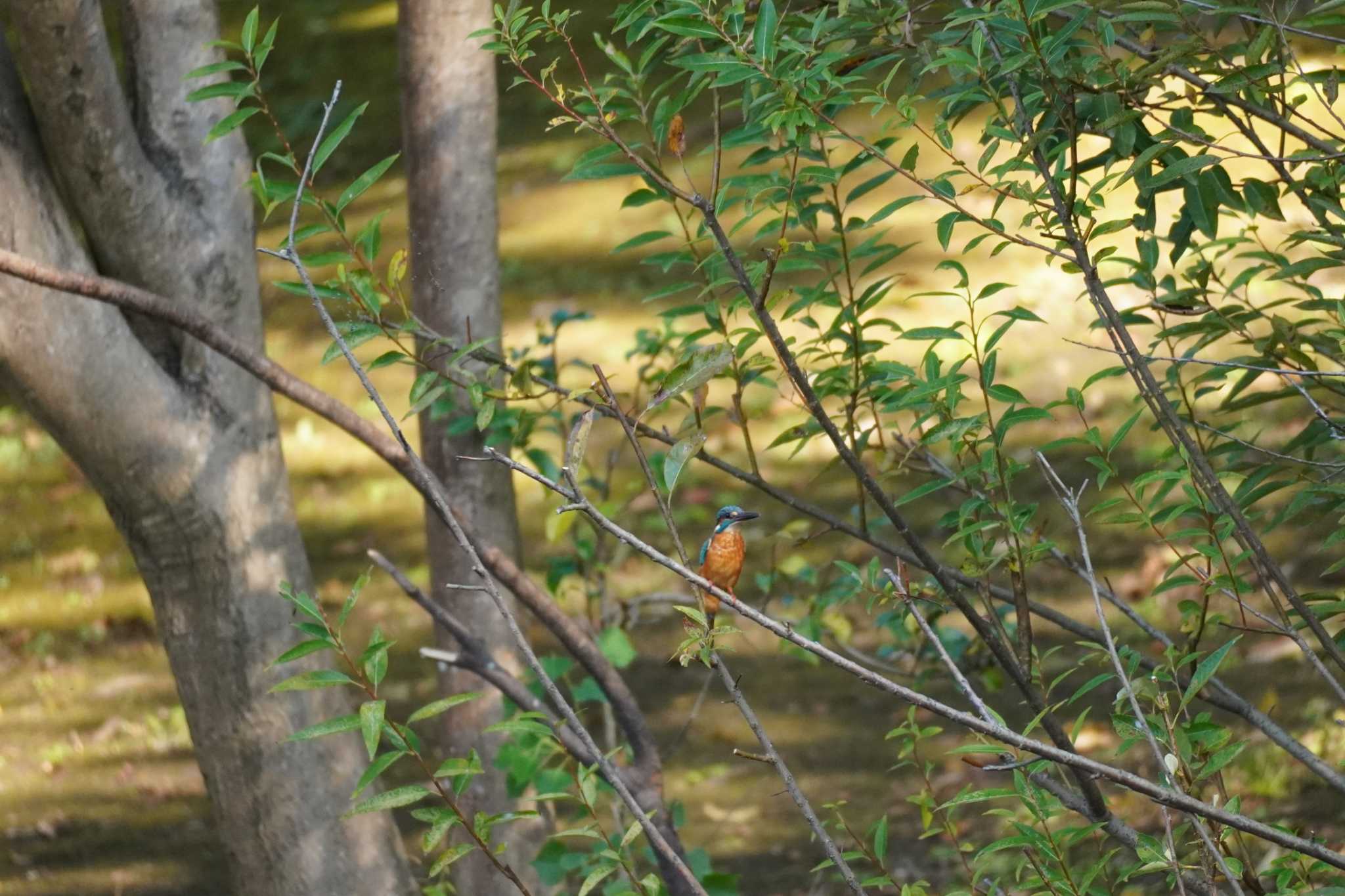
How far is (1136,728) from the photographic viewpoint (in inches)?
57.7

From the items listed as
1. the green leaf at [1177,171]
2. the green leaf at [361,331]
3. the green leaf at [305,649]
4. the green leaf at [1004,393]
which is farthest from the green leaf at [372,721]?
the green leaf at [1177,171]

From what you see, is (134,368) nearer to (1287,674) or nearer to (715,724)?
(715,724)

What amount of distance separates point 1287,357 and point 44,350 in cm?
211

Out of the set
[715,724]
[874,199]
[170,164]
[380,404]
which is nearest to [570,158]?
[874,199]

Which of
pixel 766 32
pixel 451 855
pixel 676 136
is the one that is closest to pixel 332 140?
pixel 676 136

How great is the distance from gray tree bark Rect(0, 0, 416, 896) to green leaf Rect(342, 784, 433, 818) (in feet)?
3.94

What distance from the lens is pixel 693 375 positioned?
56.9 inches

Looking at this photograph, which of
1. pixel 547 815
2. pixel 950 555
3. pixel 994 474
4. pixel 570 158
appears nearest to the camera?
pixel 994 474

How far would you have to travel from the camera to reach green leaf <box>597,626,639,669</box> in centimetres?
312

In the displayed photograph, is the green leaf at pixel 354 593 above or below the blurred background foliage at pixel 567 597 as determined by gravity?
above

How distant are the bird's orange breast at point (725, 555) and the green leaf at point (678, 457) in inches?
23.8

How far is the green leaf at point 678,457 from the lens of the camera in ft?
4.37

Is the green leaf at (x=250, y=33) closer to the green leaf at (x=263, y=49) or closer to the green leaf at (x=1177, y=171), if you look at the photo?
the green leaf at (x=263, y=49)

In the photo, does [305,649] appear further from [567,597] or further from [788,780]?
[567,597]
